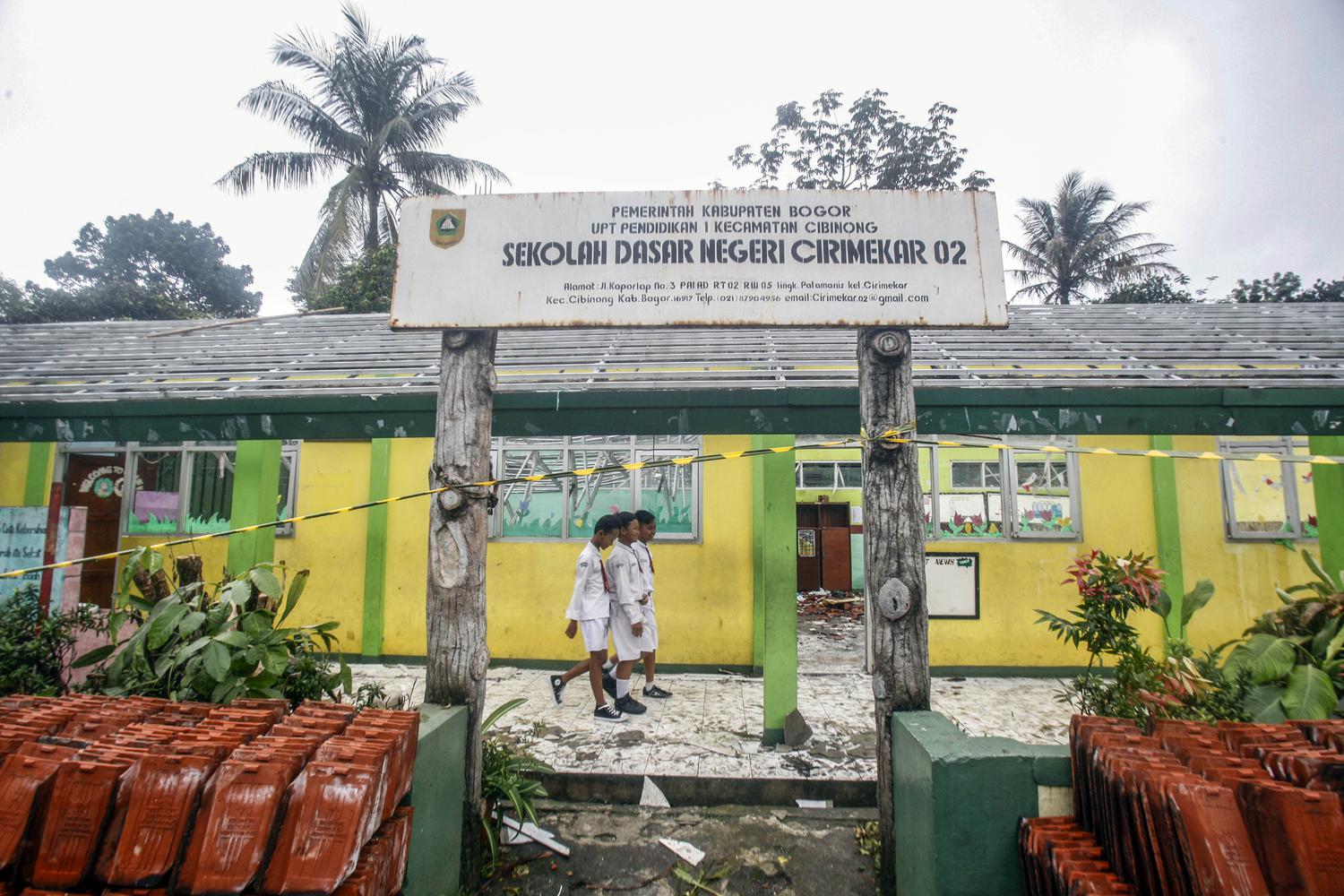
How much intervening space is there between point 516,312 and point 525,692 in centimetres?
390

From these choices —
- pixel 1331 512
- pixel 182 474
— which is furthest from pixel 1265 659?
pixel 182 474

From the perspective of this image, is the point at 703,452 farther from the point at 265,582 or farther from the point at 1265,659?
the point at 1265,659

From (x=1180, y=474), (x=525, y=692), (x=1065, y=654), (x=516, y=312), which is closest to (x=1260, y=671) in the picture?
(x=516, y=312)

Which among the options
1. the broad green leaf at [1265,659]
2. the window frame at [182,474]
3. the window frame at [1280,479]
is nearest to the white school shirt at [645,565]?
the broad green leaf at [1265,659]

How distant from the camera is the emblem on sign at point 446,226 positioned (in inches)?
118

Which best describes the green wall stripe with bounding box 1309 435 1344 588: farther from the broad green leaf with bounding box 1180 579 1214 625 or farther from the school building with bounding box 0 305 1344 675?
the broad green leaf with bounding box 1180 579 1214 625

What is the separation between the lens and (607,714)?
4953mm

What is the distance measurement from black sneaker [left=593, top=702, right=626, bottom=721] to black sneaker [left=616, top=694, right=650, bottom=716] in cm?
6

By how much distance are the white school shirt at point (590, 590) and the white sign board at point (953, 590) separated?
3.20m

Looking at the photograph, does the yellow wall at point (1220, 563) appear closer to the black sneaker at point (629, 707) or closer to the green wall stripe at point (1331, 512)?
the green wall stripe at point (1331, 512)

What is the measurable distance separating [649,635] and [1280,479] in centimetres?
634

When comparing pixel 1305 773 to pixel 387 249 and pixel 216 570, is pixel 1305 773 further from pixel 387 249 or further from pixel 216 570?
pixel 387 249

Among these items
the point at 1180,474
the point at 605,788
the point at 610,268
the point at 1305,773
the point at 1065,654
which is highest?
the point at 610,268

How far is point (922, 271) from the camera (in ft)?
9.27
